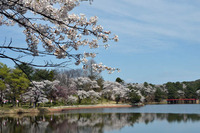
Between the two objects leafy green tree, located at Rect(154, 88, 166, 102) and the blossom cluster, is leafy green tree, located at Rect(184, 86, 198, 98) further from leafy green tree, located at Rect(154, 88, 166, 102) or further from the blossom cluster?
the blossom cluster

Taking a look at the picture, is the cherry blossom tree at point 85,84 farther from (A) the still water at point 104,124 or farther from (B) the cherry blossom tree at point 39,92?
(A) the still water at point 104,124

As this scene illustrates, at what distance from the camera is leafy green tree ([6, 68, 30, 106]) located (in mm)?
23564

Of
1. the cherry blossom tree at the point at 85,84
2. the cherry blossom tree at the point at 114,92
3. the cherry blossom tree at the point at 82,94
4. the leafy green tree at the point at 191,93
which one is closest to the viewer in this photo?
the cherry blossom tree at the point at 82,94

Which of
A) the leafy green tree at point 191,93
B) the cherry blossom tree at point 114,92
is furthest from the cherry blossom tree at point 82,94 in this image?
the leafy green tree at point 191,93

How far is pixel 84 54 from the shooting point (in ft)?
13.6

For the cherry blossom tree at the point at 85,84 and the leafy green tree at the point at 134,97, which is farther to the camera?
the cherry blossom tree at the point at 85,84

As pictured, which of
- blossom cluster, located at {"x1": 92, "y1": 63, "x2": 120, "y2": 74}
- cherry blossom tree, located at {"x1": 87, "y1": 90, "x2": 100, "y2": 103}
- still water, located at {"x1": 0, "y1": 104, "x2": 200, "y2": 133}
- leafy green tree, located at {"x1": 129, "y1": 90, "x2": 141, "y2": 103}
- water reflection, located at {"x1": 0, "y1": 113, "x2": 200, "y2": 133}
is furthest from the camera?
leafy green tree, located at {"x1": 129, "y1": 90, "x2": 141, "y2": 103}

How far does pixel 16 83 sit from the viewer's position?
23.8 m

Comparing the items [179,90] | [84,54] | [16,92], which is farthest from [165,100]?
[84,54]

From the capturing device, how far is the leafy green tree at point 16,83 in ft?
77.3

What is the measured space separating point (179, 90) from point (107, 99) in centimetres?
1899

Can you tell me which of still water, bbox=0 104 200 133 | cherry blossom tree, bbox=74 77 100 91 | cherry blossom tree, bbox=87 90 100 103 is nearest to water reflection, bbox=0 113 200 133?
still water, bbox=0 104 200 133

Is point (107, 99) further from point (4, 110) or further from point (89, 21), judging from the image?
point (89, 21)

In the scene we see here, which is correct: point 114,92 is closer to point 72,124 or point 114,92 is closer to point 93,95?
point 93,95
